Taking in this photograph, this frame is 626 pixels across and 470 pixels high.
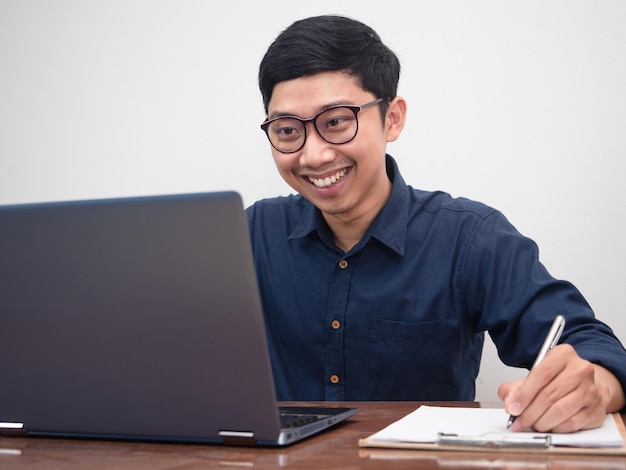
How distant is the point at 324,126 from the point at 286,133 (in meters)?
0.08

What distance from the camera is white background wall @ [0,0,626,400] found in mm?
1895

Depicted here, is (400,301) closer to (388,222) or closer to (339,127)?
(388,222)

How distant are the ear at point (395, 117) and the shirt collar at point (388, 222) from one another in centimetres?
7

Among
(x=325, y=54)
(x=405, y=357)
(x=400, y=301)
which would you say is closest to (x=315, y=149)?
(x=325, y=54)

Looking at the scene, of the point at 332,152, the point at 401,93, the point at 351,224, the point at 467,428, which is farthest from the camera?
the point at 401,93

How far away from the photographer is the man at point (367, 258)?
5.15 feet

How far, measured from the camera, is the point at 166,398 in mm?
929

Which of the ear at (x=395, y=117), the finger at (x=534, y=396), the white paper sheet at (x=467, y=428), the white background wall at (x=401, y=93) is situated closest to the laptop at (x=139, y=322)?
the white paper sheet at (x=467, y=428)

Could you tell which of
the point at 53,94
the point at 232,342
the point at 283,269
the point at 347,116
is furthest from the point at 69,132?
the point at 232,342

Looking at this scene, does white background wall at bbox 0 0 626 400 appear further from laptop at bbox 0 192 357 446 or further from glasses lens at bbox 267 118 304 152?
laptop at bbox 0 192 357 446

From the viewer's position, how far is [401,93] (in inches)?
79.3

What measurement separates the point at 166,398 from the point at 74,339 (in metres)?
0.13

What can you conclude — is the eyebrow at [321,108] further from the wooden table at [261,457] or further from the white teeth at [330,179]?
the wooden table at [261,457]

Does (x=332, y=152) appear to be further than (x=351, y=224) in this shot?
No
